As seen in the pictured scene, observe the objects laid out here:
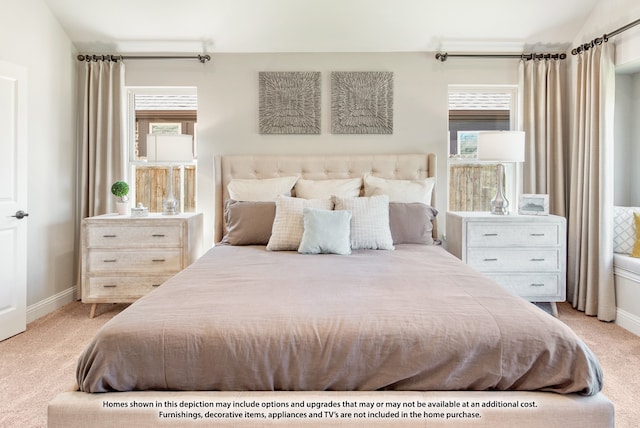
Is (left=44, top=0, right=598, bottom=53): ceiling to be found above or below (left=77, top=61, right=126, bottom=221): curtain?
above

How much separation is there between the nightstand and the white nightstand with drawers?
90.3 inches

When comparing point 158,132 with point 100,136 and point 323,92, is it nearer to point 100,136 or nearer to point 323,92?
point 100,136

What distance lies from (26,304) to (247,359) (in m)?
2.69

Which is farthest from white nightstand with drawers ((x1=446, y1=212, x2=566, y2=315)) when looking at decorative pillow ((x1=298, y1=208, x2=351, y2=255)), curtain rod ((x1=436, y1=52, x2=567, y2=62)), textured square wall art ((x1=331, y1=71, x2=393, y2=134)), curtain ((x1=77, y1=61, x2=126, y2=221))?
curtain ((x1=77, y1=61, x2=126, y2=221))

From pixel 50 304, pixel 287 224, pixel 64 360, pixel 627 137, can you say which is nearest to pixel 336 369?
pixel 287 224

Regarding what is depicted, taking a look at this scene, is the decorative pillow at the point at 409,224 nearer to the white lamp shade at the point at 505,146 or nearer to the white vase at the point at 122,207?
the white lamp shade at the point at 505,146

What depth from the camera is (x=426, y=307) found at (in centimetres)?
157

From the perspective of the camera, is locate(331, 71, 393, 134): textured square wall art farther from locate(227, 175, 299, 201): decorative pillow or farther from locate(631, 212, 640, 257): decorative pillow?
locate(631, 212, 640, 257): decorative pillow

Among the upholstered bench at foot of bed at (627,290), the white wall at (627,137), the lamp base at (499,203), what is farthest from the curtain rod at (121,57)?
the upholstered bench at foot of bed at (627,290)

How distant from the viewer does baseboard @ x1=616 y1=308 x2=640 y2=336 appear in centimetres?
302

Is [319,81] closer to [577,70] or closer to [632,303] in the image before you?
[577,70]

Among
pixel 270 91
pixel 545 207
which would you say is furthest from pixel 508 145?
pixel 270 91

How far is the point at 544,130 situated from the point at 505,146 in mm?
585

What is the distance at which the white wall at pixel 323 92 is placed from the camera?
12.7 ft
